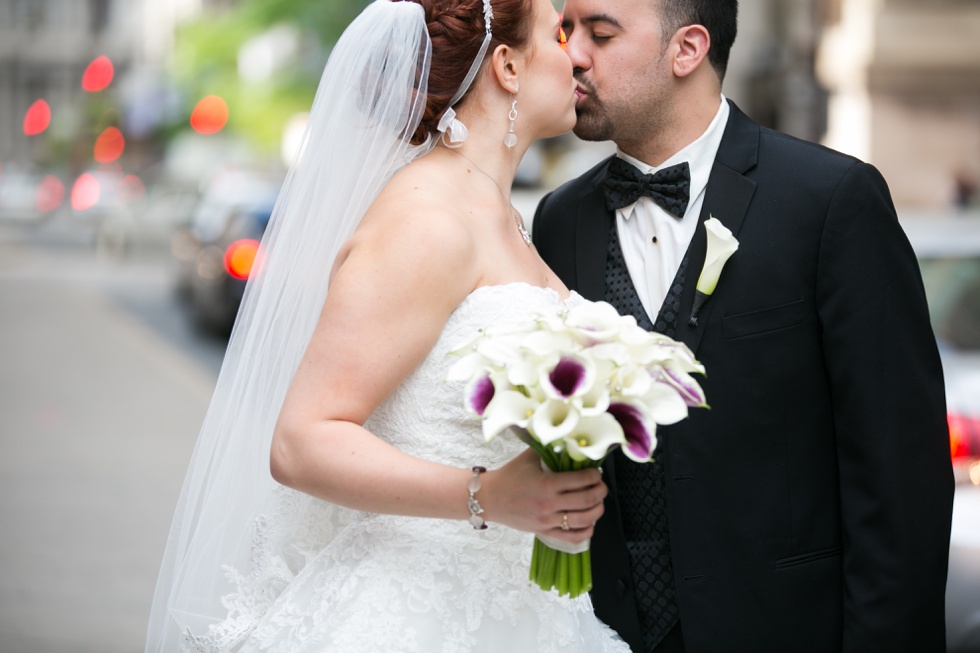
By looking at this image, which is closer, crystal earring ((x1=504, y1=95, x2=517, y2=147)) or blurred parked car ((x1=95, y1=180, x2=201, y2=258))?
crystal earring ((x1=504, y1=95, x2=517, y2=147))

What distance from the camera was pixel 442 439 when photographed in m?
2.43

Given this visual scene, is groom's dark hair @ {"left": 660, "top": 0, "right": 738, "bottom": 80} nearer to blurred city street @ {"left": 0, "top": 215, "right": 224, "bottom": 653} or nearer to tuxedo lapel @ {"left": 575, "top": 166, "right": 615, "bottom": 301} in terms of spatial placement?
tuxedo lapel @ {"left": 575, "top": 166, "right": 615, "bottom": 301}

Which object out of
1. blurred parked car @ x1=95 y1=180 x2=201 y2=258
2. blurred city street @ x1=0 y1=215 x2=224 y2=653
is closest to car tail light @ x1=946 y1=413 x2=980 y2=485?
blurred city street @ x1=0 y1=215 x2=224 y2=653

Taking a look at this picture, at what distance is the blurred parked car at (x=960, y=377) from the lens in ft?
13.1

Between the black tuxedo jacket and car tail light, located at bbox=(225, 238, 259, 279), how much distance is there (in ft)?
32.5

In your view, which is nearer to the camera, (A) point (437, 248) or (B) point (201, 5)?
(A) point (437, 248)

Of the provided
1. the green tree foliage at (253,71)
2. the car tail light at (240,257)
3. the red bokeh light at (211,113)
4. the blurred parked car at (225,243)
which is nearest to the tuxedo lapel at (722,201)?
the blurred parked car at (225,243)

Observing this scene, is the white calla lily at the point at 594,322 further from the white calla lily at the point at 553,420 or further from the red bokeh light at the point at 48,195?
the red bokeh light at the point at 48,195

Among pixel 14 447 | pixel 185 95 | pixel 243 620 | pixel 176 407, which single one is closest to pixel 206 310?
pixel 176 407

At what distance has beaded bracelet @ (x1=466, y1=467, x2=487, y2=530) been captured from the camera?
2152 mm

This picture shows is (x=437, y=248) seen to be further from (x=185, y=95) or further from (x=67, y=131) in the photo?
(x=67, y=131)

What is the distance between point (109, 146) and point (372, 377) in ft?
166

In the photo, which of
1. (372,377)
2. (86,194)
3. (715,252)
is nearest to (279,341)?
(372,377)

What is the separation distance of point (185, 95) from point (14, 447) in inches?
1306
